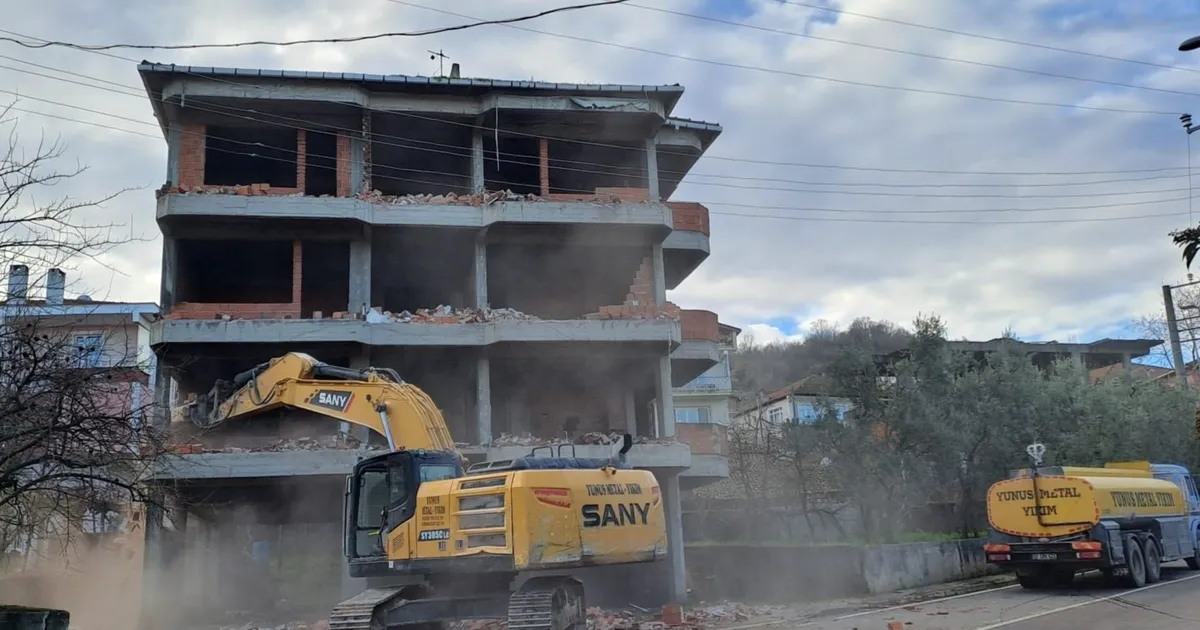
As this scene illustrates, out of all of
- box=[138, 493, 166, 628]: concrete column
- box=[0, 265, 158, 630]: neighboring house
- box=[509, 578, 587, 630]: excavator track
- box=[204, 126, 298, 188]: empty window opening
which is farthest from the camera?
box=[204, 126, 298, 188]: empty window opening

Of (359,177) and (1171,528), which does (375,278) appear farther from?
(1171,528)

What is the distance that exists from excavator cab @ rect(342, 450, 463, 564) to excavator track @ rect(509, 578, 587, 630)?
180cm

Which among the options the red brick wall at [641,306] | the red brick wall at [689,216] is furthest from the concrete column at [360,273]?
the red brick wall at [689,216]

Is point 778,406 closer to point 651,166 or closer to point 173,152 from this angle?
point 651,166

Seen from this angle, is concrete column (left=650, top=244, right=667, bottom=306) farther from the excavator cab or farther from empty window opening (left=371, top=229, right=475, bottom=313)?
the excavator cab

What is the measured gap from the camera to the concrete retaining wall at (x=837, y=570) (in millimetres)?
20375

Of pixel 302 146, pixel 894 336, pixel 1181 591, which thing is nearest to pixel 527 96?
pixel 302 146

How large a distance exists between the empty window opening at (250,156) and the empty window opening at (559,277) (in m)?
6.51

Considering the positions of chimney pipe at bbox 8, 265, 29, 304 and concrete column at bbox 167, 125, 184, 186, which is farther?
concrete column at bbox 167, 125, 184, 186

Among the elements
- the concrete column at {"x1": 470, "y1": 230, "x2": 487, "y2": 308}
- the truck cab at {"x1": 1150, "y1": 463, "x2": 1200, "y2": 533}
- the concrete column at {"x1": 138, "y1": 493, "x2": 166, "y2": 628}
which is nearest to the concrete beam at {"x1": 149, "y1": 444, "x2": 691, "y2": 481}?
the concrete column at {"x1": 138, "y1": 493, "x2": 166, "y2": 628}

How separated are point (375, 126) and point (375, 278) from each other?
15.4 feet

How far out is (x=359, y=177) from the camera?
2366cm

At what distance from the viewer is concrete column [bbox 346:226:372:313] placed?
2275 centimetres

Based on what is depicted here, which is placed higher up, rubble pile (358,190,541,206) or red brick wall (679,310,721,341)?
rubble pile (358,190,541,206)
